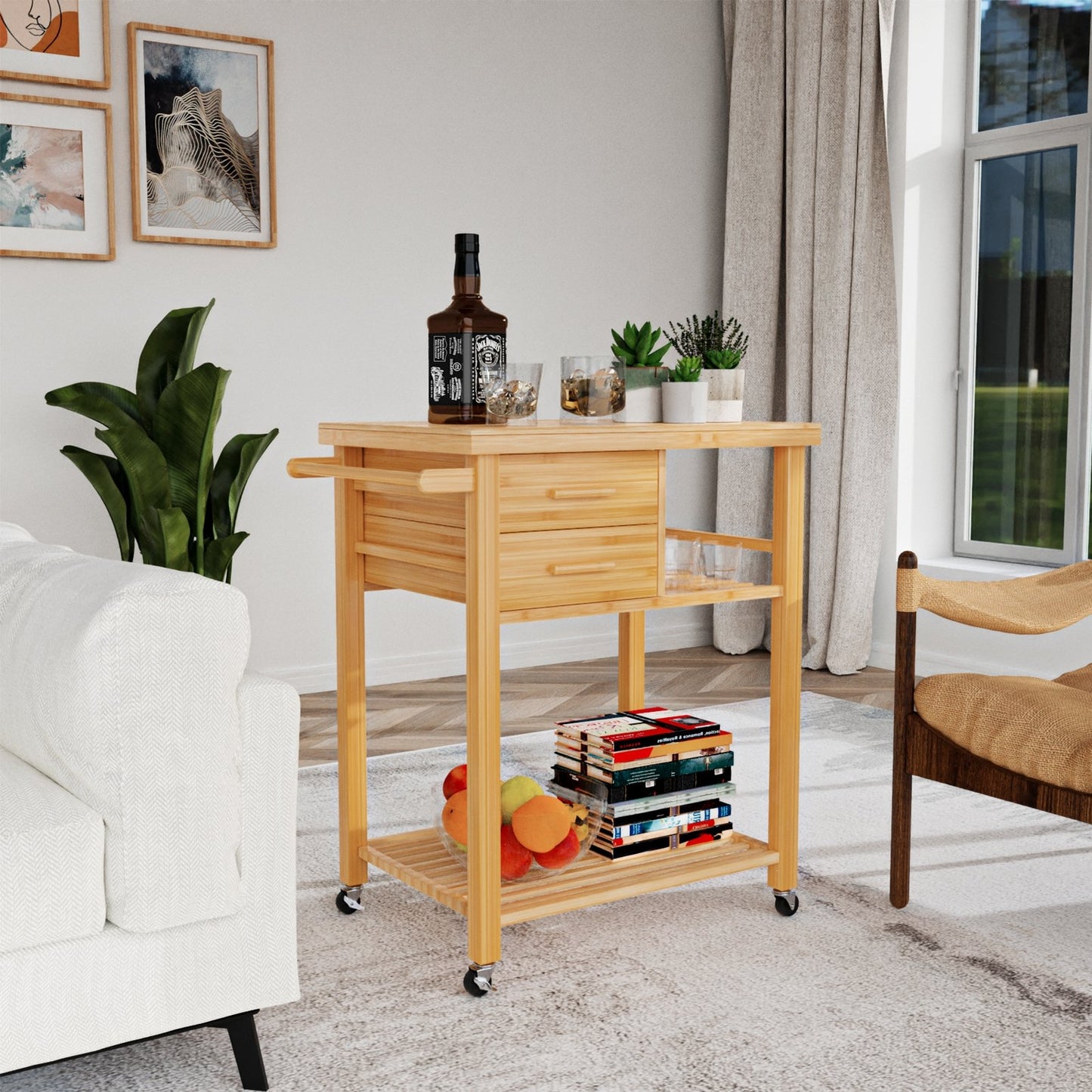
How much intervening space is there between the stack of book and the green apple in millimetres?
93

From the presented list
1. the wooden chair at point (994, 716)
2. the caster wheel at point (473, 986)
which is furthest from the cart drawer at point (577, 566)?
the caster wheel at point (473, 986)

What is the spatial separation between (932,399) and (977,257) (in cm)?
51

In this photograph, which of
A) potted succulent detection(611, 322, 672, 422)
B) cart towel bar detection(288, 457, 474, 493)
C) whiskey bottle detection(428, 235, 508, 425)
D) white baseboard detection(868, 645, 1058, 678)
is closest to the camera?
cart towel bar detection(288, 457, 474, 493)

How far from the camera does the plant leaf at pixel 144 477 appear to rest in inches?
131

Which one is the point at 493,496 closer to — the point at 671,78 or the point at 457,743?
the point at 457,743

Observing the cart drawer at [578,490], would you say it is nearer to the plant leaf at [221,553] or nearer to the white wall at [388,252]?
the plant leaf at [221,553]

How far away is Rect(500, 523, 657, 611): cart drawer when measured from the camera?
199cm

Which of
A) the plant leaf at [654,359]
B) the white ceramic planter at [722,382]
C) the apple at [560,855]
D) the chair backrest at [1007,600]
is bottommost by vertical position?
the apple at [560,855]

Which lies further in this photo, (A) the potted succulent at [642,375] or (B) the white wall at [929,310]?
(B) the white wall at [929,310]

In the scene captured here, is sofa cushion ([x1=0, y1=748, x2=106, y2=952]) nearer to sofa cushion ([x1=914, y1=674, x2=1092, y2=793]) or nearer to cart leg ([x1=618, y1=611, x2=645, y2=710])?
cart leg ([x1=618, y1=611, x2=645, y2=710])

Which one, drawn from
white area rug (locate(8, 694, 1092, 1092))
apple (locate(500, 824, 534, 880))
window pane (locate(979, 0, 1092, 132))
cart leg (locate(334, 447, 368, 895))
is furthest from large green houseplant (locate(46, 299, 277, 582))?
window pane (locate(979, 0, 1092, 132))

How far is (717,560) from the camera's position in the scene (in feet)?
7.45

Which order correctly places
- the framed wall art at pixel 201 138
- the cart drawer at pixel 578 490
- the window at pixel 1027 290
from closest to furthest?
1. the cart drawer at pixel 578 490
2. the framed wall art at pixel 201 138
3. the window at pixel 1027 290

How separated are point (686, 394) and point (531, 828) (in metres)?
0.75
